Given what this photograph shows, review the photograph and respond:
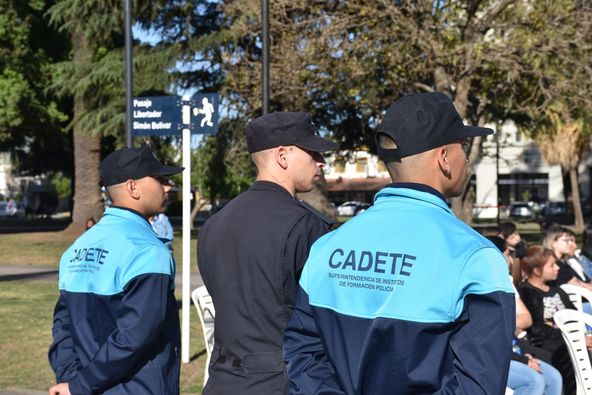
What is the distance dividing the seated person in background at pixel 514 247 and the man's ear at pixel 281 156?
449 centimetres

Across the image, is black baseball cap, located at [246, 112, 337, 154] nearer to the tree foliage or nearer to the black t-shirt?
the black t-shirt

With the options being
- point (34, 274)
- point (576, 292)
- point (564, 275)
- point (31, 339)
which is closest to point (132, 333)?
point (576, 292)

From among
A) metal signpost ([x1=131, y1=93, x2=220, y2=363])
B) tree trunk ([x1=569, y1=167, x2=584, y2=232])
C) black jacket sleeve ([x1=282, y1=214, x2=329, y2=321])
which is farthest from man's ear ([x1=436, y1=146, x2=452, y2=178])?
tree trunk ([x1=569, y1=167, x2=584, y2=232])

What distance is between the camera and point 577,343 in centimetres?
630

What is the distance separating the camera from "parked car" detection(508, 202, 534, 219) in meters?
71.6

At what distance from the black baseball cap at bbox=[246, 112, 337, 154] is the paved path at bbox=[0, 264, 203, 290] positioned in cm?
1352

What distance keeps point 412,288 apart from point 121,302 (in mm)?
1577

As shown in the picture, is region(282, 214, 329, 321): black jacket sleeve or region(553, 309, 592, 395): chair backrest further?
region(553, 309, 592, 395): chair backrest

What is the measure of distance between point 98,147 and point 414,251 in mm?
30008

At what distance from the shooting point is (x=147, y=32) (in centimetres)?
2850

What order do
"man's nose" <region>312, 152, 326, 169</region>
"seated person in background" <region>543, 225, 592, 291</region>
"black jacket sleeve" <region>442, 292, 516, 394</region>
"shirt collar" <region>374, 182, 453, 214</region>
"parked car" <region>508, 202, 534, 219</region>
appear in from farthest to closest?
"parked car" <region>508, 202, 534, 219</region> → "seated person in background" <region>543, 225, 592, 291</region> → "man's nose" <region>312, 152, 326, 169</region> → "shirt collar" <region>374, 182, 453, 214</region> → "black jacket sleeve" <region>442, 292, 516, 394</region>

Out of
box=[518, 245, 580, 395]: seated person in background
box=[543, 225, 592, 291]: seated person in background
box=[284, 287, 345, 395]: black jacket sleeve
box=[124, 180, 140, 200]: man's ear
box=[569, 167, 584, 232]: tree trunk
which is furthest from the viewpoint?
box=[569, 167, 584, 232]: tree trunk

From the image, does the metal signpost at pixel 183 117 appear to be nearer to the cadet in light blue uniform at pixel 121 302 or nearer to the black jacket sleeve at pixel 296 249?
the cadet in light blue uniform at pixel 121 302

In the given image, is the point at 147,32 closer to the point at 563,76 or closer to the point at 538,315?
the point at 563,76
